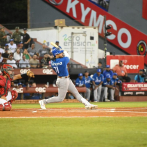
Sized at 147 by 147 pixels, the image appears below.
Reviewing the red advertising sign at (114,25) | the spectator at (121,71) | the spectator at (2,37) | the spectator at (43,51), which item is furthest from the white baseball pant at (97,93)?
the red advertising sign at (114,25)

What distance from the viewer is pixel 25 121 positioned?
943cm

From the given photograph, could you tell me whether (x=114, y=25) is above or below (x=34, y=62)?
above

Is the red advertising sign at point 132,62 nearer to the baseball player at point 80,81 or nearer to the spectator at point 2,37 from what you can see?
the baseball player at point 80,81

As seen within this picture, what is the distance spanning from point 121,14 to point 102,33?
6.54 m

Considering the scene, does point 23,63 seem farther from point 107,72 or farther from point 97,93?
point 107,72

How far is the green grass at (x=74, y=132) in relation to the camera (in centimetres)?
646

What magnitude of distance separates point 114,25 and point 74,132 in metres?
24.1

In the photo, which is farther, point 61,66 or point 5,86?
point 5,86

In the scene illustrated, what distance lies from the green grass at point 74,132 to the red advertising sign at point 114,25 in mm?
22008

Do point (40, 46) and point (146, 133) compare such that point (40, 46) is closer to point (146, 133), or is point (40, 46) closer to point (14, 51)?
point (14, 51)

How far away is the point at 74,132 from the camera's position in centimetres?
759

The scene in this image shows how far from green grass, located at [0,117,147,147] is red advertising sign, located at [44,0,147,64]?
2201 centimetres

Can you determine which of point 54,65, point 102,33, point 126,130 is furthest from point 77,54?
point 126,130

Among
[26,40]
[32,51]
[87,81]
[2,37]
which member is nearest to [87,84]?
[87,81]
